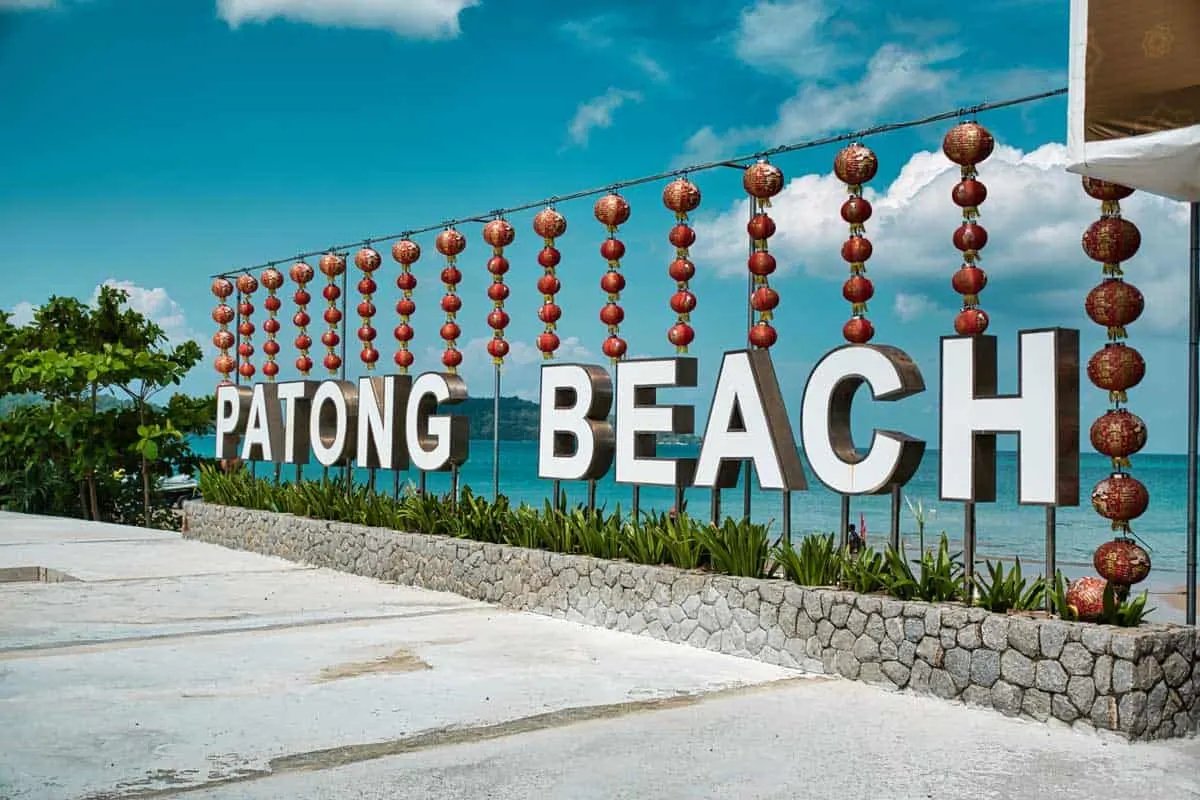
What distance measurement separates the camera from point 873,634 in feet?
22.3

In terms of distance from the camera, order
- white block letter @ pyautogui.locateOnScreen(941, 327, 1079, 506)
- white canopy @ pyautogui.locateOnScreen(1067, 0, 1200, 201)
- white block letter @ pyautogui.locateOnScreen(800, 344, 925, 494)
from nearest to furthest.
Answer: white canopy @ pyautogui.locateOnScreen(1067, 0, 1200, 201) < white block letter @ pyautogui.locateOnScreen(941, 327, 1079, 506) < white block letter @ pyautogui.locateOnScreen(800, 344, 925, 494)

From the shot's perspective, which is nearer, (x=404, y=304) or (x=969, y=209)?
(x=969, y=209)

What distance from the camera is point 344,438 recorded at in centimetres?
1245

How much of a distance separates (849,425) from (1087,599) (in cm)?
195

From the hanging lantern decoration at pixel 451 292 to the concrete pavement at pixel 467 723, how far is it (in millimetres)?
3101

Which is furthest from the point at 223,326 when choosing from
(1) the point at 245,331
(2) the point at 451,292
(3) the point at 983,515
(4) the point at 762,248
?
(3) the point at 983,515

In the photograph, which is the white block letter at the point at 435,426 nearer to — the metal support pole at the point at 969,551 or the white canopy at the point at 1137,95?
the metal support pole at the point at 969,551

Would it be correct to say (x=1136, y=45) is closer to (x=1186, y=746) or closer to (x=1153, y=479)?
(x=1186, y=746)

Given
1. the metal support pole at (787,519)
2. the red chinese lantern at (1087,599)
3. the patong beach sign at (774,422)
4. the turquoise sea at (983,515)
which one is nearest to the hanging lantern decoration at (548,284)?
the patong beach sign at (774,422)

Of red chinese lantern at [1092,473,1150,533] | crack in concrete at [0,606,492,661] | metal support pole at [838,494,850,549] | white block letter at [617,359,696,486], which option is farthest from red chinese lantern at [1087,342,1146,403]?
crack in concrete at [0,606,492,661]

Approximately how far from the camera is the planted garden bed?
18.9 ft

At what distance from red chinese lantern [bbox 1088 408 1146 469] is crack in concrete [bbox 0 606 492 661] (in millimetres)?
4609

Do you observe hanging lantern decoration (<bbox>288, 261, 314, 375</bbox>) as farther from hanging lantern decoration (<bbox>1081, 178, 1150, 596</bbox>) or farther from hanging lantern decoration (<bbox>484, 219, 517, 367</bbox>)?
hanging lantern decoration (<bbox>1081, 178, 1150, 596</bbox>)

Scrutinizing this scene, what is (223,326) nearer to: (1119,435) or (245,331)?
(245,331)
